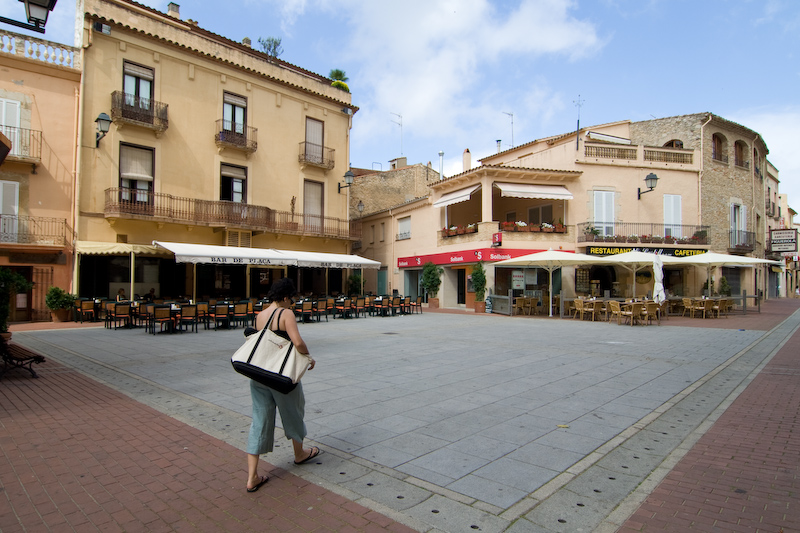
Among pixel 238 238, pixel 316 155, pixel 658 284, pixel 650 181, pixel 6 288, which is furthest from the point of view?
pixel 316 155

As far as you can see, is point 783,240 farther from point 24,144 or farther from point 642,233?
point 24,144

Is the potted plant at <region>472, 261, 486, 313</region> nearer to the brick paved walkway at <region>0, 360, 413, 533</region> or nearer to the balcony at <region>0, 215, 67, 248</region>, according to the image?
the balcony at <region>0, 215, 67, 248</region>

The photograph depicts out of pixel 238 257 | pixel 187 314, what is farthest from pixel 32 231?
pixel 187 314

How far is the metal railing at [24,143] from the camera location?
15492mm

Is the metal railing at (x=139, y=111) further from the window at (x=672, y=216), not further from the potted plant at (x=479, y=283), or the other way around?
the window at (x=672, y=216)

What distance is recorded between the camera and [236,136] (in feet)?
68.9

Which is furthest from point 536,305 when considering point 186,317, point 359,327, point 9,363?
point 9,363

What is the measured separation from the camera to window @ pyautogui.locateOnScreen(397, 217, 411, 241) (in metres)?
28.1

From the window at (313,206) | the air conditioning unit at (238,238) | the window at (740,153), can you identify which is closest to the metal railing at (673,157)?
the window at (740,153)

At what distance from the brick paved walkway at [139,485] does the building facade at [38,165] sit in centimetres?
1386

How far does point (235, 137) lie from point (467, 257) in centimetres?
1229

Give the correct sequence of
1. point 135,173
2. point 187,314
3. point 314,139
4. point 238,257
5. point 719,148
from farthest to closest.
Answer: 1. point 719,148
2. point 314,139
3. point 135,173
4. point 238,257
5. point 187,314

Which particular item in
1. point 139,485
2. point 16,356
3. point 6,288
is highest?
point 6,288

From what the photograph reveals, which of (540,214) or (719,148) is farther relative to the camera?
(719,148)
